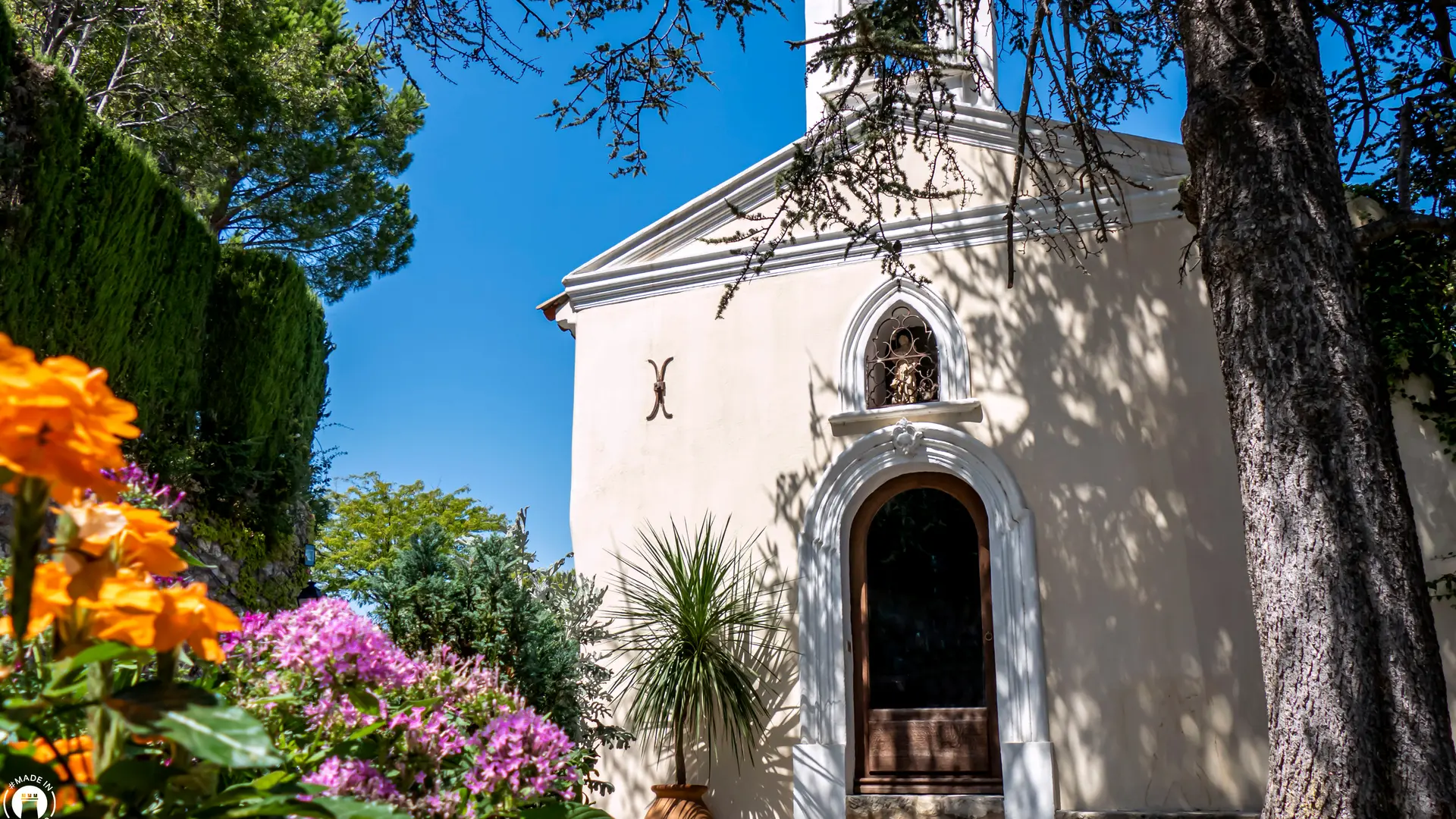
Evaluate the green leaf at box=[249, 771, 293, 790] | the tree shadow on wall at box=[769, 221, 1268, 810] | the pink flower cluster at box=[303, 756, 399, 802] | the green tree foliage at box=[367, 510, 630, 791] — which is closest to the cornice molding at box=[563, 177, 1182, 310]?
the tree shadow on wall at box=[769, 221, 1268, 810]

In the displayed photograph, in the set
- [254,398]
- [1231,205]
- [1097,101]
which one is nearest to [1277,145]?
[1231,205]

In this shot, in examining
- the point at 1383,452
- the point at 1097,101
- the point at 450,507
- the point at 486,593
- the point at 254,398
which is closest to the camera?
the point at 1383,452

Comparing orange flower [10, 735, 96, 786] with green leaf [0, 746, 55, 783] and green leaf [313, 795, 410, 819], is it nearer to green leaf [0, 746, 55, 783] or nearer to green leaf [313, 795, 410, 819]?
green leaf [0, 746, 55, 783]

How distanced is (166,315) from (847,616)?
5026mm

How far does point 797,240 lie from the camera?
7410mm

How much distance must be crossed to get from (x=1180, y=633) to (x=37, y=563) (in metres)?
6.36

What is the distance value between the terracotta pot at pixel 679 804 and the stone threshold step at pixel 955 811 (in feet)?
3.08

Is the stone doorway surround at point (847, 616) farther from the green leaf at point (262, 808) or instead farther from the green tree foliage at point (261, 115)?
the green leaf at point (262, 808)

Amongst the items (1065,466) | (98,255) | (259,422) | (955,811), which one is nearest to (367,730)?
(955,811)

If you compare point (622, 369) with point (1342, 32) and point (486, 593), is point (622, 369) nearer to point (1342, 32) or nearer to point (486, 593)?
point (486, 593)

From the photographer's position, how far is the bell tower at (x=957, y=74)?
26.5ft

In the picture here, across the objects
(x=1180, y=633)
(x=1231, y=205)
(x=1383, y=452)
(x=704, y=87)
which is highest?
(x=704, y=87)

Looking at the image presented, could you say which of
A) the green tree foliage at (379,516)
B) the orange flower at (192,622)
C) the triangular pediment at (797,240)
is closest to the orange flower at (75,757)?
the orange flower at (192,622)

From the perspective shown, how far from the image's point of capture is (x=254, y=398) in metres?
7.44
